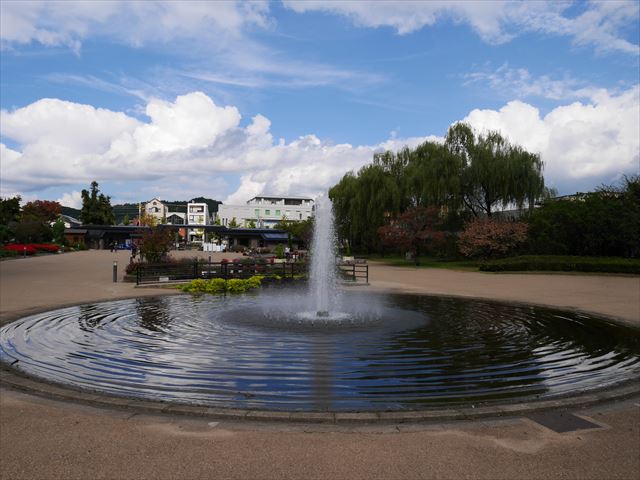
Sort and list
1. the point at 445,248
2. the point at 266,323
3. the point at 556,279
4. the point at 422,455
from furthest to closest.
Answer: the point at 445,248, the point at 556,279, the point at 266,323, the point at 422,455

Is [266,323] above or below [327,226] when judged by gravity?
below

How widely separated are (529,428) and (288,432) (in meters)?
2.55

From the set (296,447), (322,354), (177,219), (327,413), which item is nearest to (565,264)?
(322,354)

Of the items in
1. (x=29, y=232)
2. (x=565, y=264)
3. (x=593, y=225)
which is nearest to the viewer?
(x=565, y=264)

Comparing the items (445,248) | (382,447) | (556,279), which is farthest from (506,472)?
(445,248)

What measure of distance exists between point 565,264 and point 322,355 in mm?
25774

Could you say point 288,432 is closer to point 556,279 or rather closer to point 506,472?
point 506,472

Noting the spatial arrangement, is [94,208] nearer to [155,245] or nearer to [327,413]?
[155,245]

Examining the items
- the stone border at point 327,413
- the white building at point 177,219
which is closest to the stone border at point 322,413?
the stone border at point 327,413

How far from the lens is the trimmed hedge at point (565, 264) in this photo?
2806 centimetres

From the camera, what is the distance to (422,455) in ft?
14.3

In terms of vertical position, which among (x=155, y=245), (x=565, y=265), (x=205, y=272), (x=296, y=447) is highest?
(x=155, y=245)

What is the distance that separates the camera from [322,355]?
867 centimetres

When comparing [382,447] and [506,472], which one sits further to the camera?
[382,447]
